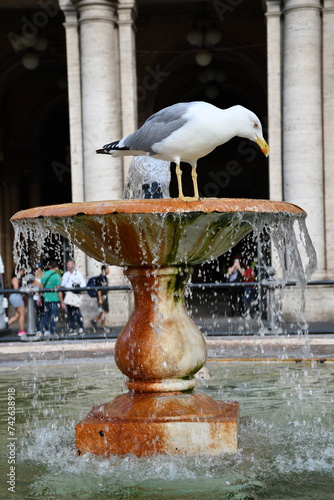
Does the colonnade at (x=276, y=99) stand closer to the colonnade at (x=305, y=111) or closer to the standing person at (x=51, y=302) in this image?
the colonnade at (x=305, y=111)

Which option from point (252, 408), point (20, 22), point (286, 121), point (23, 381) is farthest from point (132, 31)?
point (252, 408)

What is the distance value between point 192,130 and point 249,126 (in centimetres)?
38

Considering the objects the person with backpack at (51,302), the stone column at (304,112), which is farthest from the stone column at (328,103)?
the person with backpack at (51,302)

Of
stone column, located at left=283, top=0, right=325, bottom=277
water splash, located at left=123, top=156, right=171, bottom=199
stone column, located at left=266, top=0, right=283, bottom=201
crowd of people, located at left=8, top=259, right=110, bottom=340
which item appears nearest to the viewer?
water splash, located at left=123, top=156, right=171, bottom=199

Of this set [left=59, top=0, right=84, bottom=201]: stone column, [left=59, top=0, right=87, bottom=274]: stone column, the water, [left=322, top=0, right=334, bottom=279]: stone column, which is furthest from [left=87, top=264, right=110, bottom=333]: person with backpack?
the water

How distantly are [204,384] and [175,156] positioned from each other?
3.38 m

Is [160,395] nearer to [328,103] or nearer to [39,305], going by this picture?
[39,305]

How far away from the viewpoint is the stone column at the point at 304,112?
16484 millimetres

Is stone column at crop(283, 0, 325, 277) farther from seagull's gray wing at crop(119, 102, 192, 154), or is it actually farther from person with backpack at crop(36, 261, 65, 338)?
seagull's gray wing at crop(119, 102, 192, 154)

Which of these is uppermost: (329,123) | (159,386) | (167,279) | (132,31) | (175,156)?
(132,31)

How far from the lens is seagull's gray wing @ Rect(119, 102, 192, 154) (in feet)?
18.0

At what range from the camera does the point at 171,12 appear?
21625 mm

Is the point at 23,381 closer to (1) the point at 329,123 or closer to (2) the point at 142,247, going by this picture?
(2) the point at 142,247

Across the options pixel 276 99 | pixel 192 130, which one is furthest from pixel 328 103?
pixel 192 130
